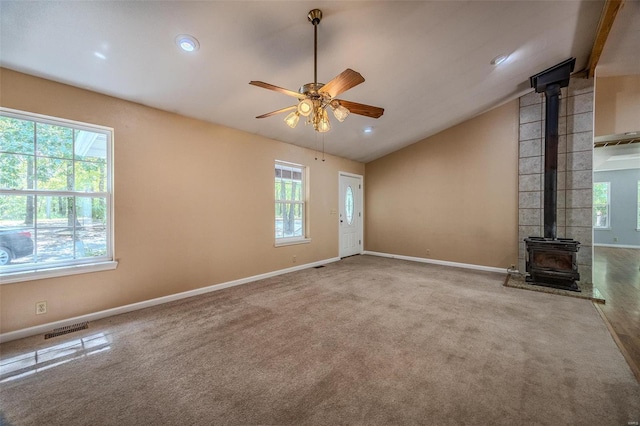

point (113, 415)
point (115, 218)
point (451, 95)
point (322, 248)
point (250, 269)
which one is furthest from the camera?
point (322, 248)

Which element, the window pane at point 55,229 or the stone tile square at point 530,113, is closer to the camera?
the window pane at point 55,229

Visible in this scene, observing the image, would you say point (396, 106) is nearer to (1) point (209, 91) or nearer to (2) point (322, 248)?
(1) point (209, 91)

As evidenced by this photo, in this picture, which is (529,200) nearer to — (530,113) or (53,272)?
(530,113)

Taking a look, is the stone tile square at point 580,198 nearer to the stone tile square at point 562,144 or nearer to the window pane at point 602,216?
→ the stone tile square at point 562,144

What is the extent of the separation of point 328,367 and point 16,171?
3.52 m

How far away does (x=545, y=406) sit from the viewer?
5.26 feet

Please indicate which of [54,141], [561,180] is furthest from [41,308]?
[561,180]

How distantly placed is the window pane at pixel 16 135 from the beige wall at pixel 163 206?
0.16 metres

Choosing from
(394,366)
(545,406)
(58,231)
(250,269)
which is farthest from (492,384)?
(58,231)

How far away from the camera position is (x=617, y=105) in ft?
13.3

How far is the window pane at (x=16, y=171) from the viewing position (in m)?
2.46

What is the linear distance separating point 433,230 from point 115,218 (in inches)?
228

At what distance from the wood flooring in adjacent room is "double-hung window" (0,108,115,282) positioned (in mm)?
5176

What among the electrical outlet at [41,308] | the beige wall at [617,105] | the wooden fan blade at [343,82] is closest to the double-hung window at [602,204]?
the beige wall at [617,105]
